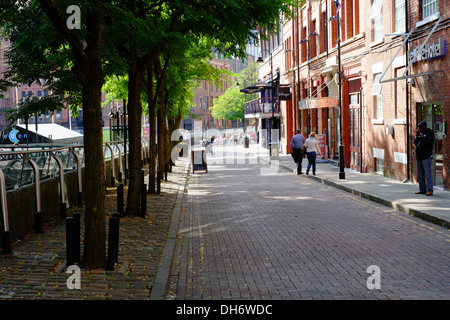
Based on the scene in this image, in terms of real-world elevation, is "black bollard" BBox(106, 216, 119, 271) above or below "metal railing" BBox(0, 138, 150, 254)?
below

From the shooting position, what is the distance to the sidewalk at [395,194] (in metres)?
12.6

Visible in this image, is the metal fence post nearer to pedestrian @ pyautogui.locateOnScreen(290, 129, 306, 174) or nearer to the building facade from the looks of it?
the building facade

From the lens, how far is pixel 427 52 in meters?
17.5

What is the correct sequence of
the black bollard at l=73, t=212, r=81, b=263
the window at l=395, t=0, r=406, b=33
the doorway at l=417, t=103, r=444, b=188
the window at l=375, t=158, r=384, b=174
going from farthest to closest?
the window at l=375, t=158, r=384, b=174, the window at l=395, t=0, r=406, b=33, the doorway at l=417, t=103, r=444, b=188, the black bollard at l=73, t=212, r=81, b=263

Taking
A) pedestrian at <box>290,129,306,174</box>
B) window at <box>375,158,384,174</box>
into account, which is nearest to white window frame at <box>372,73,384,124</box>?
window at <box>375,158,384,174</box>

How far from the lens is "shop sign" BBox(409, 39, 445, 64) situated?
54.4 ft

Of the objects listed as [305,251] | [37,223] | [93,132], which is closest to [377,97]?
[305,251]

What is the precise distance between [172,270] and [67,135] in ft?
95.6

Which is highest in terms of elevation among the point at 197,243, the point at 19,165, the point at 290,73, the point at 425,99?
the point at 290,73

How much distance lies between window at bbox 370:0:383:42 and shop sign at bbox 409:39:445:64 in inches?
149

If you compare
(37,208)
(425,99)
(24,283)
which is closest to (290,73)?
(425,99)
